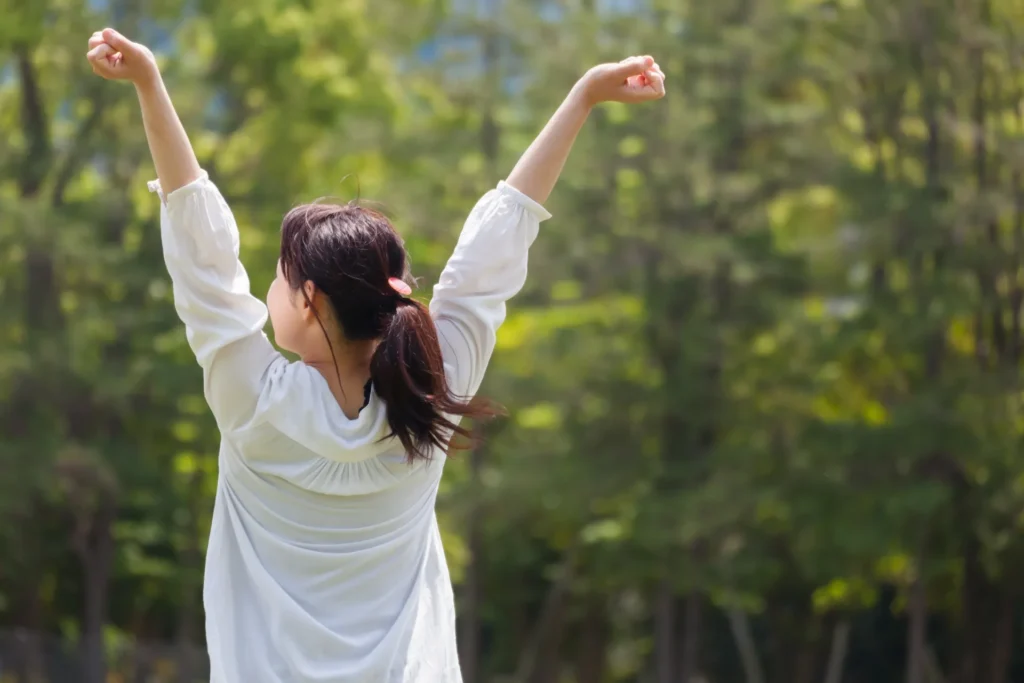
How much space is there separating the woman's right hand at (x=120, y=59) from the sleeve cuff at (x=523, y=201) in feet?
1.59

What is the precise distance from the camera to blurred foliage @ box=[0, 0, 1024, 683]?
584 inches

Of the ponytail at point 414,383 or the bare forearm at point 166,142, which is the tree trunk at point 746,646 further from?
the bare forearm at point 166,142

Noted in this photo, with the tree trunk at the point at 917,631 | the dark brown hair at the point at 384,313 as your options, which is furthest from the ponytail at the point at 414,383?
the tree trunk at the point at 917,631

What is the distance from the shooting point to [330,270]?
1998mm

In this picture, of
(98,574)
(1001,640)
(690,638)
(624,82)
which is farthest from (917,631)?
(624,82)

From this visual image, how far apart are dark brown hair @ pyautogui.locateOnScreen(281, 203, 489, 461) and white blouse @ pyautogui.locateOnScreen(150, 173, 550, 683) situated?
0.05 metres

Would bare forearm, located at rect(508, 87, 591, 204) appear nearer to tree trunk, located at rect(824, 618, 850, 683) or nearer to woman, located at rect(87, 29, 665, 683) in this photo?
woman, located at rect(87, 29, 665, 683)

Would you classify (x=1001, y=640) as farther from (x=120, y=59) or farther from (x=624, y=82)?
(x=120, y=59)

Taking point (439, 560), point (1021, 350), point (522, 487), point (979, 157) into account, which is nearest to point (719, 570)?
point (522, 487)

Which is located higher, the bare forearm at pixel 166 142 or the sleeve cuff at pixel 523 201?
the bare forearm at pixel 166 142

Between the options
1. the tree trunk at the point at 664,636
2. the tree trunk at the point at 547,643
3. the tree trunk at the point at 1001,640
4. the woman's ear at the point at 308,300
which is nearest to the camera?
the woman's ear at the point at 308,300

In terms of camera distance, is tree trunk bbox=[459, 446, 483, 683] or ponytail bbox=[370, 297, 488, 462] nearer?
ponytail bbox=[370, 297, 488, 462]

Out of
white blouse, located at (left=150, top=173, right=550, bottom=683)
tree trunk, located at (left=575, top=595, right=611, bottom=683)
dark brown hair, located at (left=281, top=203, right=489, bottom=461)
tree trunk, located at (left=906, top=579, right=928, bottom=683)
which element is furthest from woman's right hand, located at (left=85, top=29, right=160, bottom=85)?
tree trunk, located at (left=575, top=595, right=611, bottom=683)

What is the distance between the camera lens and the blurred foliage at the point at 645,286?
14828 millimetres
